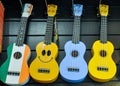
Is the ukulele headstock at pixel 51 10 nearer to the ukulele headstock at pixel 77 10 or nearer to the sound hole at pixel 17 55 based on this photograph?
the ukulele headstock at pixel 77 10

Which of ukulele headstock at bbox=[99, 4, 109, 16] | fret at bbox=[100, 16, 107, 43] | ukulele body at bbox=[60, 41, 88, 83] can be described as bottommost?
ukulele body at bbox=[60, 41, 88, 83]

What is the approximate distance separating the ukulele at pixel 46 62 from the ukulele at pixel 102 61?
33cm

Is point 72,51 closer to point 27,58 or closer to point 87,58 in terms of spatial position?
point 87,58

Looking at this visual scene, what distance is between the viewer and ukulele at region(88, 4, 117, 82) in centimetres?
233

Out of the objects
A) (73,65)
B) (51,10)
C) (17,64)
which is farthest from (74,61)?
(51,10)

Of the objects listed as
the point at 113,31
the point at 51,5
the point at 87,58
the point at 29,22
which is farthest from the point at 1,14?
the point at 113,31

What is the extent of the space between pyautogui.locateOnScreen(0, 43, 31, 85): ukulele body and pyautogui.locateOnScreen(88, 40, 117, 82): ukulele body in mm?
577

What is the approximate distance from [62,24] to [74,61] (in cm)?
51

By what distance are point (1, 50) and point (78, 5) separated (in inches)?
35.2

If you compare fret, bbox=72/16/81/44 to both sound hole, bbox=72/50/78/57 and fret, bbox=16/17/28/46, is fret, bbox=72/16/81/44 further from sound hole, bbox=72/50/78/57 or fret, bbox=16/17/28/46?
fret, bbox=16/17/28/46

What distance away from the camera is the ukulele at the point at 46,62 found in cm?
234

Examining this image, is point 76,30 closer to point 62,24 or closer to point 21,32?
point 62,24

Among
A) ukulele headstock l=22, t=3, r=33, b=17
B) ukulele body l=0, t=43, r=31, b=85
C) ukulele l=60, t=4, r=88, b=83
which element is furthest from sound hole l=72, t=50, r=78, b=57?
ukulele headstock l=22, t=3, r=33, b=17

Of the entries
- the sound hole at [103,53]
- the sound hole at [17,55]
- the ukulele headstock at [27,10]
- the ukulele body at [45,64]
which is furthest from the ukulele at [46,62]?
the sound hole at [103,53]
